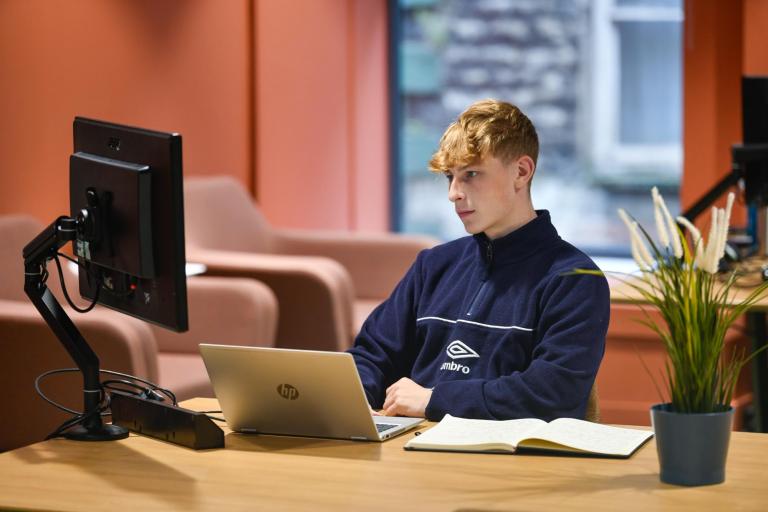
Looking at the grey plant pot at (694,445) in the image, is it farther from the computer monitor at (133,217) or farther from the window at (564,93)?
the window at (564,93)

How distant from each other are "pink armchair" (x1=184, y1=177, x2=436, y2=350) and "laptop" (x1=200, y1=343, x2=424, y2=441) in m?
2.29

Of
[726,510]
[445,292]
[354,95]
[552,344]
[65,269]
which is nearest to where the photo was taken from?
[726,510]

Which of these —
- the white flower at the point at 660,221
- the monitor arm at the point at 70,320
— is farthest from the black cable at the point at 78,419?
the white flower at the point at 660,221

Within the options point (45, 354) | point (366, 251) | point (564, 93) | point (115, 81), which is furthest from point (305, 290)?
point (564, 93)

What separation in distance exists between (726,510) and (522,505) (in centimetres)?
27

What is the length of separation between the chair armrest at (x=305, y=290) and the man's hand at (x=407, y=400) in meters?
2.11

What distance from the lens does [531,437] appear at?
6.51 feet

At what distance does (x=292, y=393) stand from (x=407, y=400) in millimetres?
289

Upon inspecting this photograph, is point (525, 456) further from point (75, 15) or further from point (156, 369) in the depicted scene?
point (75, 15)

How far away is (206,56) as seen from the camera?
532cm

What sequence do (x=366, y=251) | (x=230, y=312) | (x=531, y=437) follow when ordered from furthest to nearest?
(x=366, y=251), (x=230, y=312), (x=531, y=437)

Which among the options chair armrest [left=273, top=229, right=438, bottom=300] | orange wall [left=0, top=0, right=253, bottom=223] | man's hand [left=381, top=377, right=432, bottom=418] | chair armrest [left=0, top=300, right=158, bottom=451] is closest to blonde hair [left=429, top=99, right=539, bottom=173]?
man's hand [left=381, top=377, right=432, bottom=418]

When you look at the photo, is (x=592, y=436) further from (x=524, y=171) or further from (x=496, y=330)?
(x=524, y=171)

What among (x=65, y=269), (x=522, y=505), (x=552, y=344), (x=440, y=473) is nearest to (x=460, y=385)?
(x=552, y=344)
